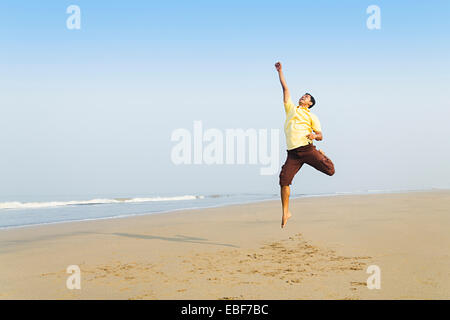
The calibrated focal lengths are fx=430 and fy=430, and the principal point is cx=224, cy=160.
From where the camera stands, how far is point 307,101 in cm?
707

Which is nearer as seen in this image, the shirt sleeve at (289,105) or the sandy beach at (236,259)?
the sandy beach at (236,259)

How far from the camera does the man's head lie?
7055mm

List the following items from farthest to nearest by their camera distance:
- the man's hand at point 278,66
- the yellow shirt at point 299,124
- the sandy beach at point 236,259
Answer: the man's hand at point 278,66 → the yellow shirt at point 299,124 → the sandy beach at point 236,259

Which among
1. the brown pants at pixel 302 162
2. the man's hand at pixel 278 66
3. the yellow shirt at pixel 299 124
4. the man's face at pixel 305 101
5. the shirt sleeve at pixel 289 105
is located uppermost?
the man's hand at pixel 278 66

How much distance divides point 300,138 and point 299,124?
0.74ft

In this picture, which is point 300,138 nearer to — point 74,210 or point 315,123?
point 315,123

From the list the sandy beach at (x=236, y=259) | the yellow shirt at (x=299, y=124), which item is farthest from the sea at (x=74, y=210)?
the yellow shirt at (x=299, y=124)

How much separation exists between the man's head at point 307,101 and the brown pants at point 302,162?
2.17ft

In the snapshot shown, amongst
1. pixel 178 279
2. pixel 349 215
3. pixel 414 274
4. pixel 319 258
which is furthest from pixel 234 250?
pixel 349 215

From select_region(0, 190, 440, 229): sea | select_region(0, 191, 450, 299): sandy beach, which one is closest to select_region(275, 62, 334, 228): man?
select_region(0, 191, 450, 299): sandy beach

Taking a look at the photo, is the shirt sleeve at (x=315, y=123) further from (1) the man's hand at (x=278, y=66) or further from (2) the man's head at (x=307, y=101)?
(1) the man's hand at (x=278, y=66)

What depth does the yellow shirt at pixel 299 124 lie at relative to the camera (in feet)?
22.7

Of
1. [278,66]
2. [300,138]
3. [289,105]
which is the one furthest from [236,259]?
[278,66]
